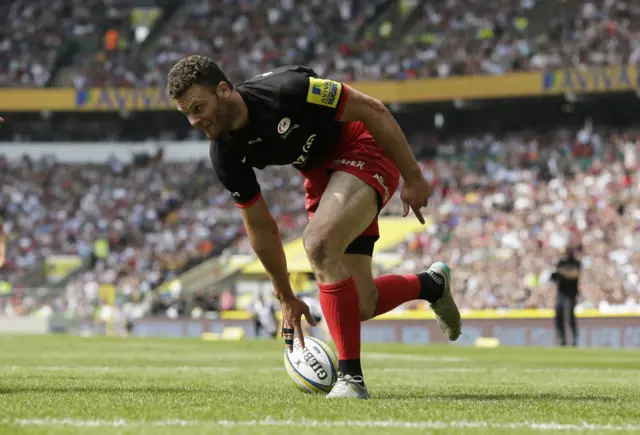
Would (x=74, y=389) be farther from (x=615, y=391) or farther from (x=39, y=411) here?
(x=615, y=391)

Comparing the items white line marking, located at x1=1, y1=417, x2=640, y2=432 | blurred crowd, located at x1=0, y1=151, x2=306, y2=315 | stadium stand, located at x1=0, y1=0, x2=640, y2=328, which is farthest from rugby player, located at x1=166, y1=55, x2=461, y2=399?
blurred crowd, located at x1=0, y1=151, x2=306, y2=315

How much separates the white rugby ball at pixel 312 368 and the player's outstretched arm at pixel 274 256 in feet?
0.54

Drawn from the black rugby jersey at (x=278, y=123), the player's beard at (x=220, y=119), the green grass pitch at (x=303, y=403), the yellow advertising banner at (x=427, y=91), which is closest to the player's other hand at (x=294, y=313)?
the green grass pitch at (x=303, y=403)

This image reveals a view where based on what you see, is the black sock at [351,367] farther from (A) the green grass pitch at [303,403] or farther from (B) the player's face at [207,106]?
(B) the player's face at [207,106]

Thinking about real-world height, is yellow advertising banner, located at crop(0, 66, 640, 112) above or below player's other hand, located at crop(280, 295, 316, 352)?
below

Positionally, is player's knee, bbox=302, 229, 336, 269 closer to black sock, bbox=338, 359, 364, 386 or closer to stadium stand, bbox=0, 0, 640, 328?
black sock, bbox=338, 359, 364, 386

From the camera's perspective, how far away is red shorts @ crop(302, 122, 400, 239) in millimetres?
6766

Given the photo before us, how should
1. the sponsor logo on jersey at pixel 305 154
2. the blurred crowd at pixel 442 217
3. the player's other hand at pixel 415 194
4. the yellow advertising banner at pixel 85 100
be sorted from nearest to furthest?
1. the player's other hand at pixel 415 194
2. the sponsor logo on jersey at pixel 305 154
3. the blurred crowd at pixel 442 217
4. the yellow advertising banner at pixel 85 100

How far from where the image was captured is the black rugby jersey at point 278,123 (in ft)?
20.8

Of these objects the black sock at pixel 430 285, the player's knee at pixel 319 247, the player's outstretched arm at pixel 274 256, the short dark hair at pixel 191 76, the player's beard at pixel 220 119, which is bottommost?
the black sock at pixel 430 285

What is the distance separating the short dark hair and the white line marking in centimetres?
207

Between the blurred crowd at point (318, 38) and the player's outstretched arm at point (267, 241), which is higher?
the player's outstretched arm at point (267, 241)

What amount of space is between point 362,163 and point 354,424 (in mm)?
2525

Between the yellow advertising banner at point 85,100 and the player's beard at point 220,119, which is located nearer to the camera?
the player's beard at point 220,119
